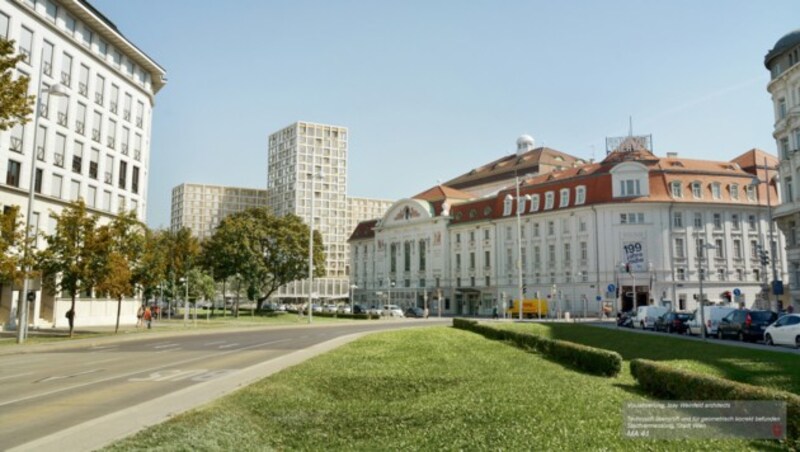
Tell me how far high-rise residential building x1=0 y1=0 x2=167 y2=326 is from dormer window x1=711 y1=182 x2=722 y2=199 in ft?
199

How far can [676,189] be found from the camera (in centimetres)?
6694

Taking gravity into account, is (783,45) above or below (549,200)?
above

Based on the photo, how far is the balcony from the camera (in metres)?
39.7

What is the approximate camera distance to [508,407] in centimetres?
924

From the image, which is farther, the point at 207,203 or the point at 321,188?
the point at 207,203

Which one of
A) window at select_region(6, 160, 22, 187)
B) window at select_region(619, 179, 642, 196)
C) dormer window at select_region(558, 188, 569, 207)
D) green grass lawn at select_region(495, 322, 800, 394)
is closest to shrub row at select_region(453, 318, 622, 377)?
green grass lawn at select_region(495, 322, 800, 394)

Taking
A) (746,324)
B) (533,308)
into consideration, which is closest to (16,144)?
(746,324)

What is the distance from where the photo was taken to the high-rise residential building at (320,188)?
16388 centimetres

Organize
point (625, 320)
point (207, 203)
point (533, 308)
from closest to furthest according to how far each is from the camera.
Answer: point (625, 320) < point (533, 308) < point (207, 203)

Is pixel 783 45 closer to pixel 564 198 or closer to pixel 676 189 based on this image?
pixel 676 189

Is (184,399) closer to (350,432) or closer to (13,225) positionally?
(350,432)

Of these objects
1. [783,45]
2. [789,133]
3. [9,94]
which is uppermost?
[783,45]

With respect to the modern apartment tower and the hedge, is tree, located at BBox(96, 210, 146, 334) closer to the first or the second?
the hedge

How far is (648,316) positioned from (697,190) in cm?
3098
